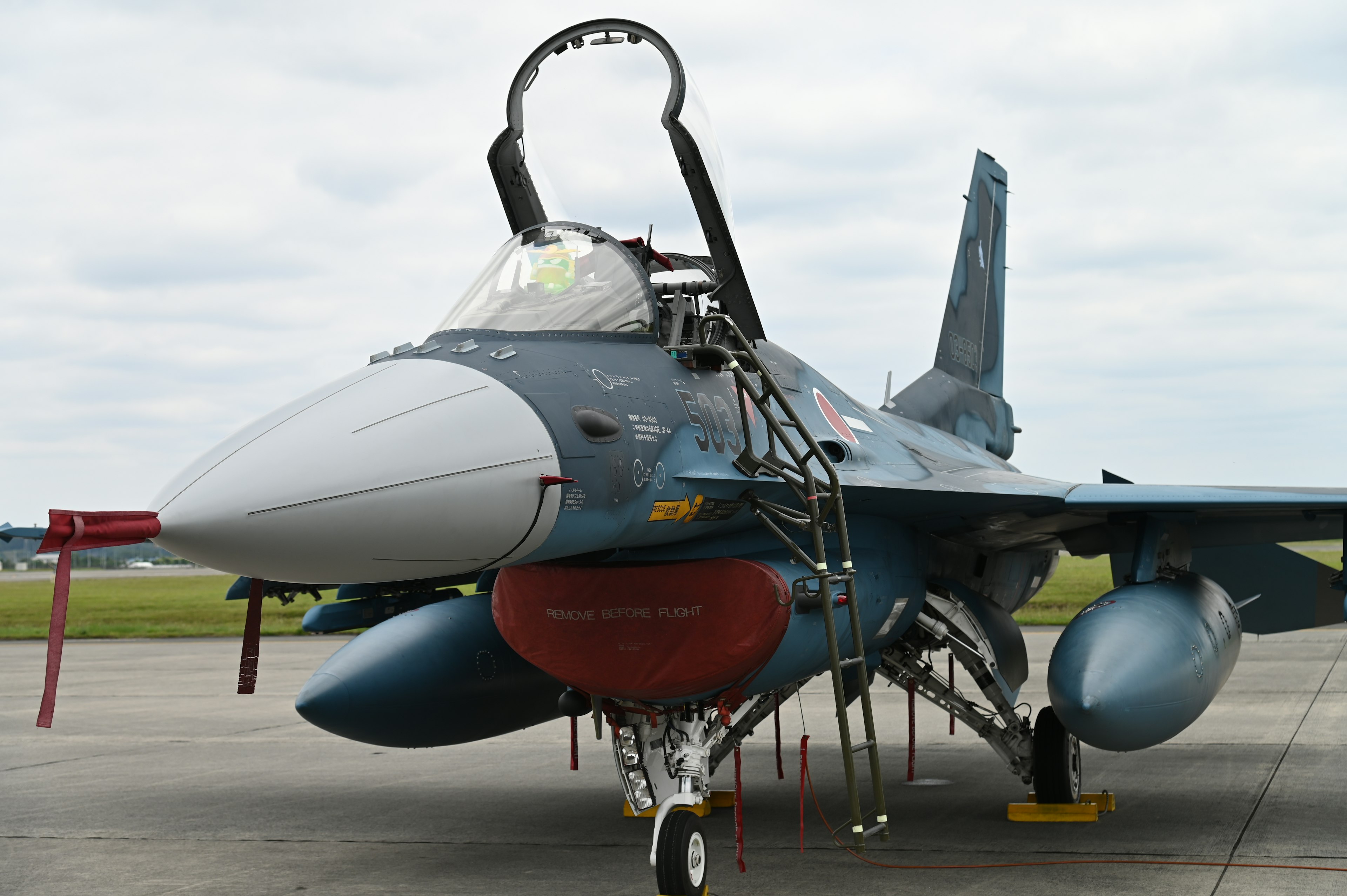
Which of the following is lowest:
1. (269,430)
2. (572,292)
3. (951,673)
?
(951,673)

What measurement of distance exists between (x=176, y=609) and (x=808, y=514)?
127ft

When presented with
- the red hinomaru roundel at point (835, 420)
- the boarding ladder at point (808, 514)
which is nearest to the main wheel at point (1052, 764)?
the red hinomaru roundel at point (835, 420)

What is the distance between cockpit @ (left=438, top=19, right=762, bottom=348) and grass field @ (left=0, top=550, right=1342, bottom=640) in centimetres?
1160

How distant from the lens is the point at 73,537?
149 inches

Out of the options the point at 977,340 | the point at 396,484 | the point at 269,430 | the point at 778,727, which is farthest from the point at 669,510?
the point at 977,340

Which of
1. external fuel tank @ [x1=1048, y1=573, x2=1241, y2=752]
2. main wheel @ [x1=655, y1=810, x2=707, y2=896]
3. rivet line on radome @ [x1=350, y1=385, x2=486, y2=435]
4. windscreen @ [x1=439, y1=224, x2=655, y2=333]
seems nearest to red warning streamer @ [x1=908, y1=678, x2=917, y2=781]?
external fuel tank @ [x1=1048, y1=573, x2=1241, y2=752]

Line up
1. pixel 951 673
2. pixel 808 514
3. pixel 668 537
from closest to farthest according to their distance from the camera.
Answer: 1. pixel 668 537
2. pixel 808 514
3. pixel 951 673

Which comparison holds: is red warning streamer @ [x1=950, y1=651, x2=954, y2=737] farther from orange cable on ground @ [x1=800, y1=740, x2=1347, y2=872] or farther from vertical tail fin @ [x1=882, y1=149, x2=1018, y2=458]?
vertical tail fin @ [x1=882, y1=149, x2=1018, y2=458]

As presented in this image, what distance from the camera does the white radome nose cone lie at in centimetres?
395

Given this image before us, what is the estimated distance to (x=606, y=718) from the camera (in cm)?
634

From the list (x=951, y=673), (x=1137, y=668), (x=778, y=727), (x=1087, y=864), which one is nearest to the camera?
(x=1137, y=668)

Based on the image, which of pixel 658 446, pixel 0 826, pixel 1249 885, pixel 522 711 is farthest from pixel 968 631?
pixel 0 826

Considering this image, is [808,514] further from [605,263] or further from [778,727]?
[778,727]

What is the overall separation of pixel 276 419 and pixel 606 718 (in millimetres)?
2677
